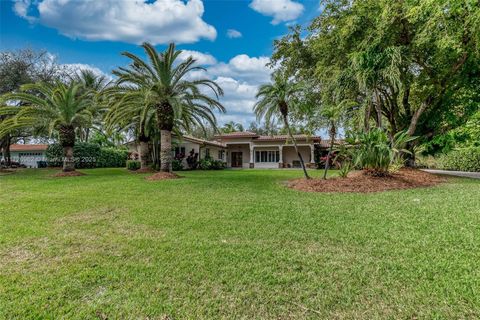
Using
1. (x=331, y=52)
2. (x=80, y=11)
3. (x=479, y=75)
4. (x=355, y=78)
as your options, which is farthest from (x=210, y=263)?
(x=479, y=75)

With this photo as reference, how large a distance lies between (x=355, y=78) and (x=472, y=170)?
16297mm

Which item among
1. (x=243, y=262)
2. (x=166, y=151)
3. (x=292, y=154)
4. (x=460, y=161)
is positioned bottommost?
(x=243, y=262)

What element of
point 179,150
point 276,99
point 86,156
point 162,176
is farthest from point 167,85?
point 86,156

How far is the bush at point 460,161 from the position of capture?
20.0m

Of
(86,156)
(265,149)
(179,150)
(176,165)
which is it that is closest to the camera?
(176,165)

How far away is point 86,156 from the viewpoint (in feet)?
83.8

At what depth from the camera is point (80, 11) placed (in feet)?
36.7

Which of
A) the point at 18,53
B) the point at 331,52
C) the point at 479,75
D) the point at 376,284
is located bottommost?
the point at 376,284

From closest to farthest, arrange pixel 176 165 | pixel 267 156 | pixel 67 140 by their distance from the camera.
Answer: pixel 67 140, pixel 176 165, pixel 267 156

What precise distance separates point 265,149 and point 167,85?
18567mm

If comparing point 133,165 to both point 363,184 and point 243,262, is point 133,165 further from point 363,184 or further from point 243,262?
point 243,262

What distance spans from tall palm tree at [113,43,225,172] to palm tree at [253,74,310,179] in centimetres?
346

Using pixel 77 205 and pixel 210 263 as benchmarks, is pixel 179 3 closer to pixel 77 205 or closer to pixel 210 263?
pixel 77 205

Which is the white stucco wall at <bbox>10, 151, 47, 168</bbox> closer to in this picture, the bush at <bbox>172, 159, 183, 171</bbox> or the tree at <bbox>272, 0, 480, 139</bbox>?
the bush at <bbox>172, 159, 183, 171</bbox>
